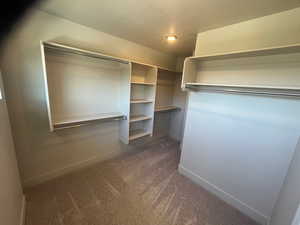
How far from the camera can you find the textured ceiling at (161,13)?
1.17 metres

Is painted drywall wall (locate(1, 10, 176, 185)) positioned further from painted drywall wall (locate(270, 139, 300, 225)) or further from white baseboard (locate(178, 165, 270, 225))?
painted drywall wall (locate(270, 139, 300, 225))

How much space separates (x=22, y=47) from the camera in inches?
56.2

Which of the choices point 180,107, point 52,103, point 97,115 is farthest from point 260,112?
point 52,103

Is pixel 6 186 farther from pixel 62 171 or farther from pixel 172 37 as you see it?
pixel 172 37

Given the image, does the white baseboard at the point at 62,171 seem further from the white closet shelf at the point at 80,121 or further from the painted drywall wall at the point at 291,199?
the painted drywall wall at the point at 291,199

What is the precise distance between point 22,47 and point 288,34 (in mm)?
2813

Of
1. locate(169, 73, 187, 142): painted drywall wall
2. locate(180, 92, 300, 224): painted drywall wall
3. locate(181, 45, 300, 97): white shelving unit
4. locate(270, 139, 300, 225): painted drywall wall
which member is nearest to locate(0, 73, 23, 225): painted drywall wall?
locate(270, 139, 300, 225): painted drywall wall

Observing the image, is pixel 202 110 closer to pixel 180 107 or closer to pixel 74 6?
pixel 180 107

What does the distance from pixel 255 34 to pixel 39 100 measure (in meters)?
2.69

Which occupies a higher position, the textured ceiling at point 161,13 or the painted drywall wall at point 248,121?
the textured ceiling at point 161,13

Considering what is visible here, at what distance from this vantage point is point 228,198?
5.67ft

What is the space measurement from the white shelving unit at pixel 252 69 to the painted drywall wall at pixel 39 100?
124cm

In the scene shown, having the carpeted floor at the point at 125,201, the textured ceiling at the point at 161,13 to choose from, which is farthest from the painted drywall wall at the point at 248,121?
the carpeted floor at the point at 125,201

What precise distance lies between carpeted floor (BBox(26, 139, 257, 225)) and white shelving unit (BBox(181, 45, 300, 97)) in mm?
1519
